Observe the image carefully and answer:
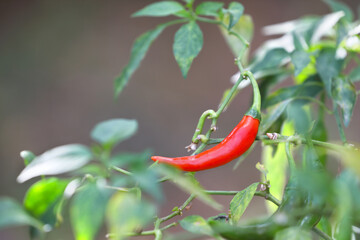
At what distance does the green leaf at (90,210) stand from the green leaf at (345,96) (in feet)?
1.29

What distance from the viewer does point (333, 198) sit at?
0.31m

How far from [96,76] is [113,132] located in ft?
7.63

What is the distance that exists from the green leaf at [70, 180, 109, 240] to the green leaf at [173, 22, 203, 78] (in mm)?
286

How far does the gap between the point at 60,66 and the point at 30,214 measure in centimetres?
235

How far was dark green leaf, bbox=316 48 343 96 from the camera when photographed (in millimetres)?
663

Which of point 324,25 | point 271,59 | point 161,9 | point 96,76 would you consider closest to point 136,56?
point 161,9

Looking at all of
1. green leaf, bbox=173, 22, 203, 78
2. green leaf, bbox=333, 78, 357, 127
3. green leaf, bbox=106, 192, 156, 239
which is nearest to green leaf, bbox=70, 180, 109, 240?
green leaf, bbox=106, 192, 156, 239

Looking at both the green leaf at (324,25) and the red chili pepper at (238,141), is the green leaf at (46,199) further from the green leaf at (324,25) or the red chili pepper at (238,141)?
the green leaf at (324,25)

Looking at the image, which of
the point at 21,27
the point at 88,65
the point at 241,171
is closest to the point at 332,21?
the point at 241,171

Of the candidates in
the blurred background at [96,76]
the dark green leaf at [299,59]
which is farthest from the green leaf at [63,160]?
the blurred background at [96,76]

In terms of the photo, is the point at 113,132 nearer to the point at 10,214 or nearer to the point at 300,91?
the point at 10,214

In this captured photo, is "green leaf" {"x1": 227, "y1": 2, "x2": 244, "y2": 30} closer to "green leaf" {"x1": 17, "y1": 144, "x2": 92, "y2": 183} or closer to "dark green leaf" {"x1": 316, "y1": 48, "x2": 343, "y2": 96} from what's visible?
"dark green leaf" {"x1": 316, "y1": 48, "x2": 343, "y2": 96}

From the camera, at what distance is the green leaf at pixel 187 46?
22.4 inches

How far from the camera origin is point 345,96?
63 cm
